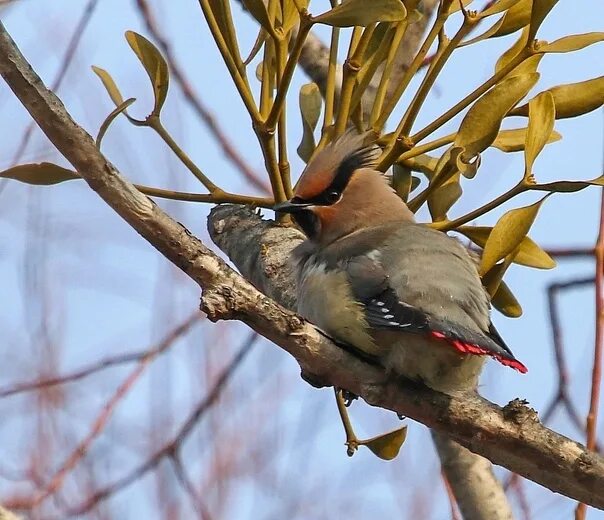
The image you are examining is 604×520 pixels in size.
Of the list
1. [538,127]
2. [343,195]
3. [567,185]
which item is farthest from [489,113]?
[343,195]

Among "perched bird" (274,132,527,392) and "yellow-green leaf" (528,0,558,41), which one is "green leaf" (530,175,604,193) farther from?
"yellow-green leaf" (528,0,558,41)

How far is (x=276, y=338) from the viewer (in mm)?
2148

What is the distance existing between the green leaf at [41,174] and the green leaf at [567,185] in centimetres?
114

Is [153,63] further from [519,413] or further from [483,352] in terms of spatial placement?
[519,413]

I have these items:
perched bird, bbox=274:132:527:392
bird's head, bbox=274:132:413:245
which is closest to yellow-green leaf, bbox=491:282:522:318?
perched bird, bbox=274:132:527:392

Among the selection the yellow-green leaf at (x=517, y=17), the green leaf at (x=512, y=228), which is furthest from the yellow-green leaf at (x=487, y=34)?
the green leaf at (x=512, y=228)

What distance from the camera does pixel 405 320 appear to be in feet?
8.05

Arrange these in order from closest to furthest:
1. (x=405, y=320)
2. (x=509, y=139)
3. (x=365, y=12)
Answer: (x=365, y=12)
(x=405, y=320)
(x=509, y=139)

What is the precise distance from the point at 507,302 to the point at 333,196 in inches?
22.8

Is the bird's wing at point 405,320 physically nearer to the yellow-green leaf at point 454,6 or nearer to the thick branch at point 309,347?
the thick branch at point 309,347

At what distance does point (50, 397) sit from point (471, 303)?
62.3 inches

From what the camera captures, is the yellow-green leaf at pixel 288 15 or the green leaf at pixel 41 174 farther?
the green leaf at pixel 41 174

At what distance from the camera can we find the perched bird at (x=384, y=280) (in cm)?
244

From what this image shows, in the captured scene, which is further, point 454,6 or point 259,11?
point 454,6
